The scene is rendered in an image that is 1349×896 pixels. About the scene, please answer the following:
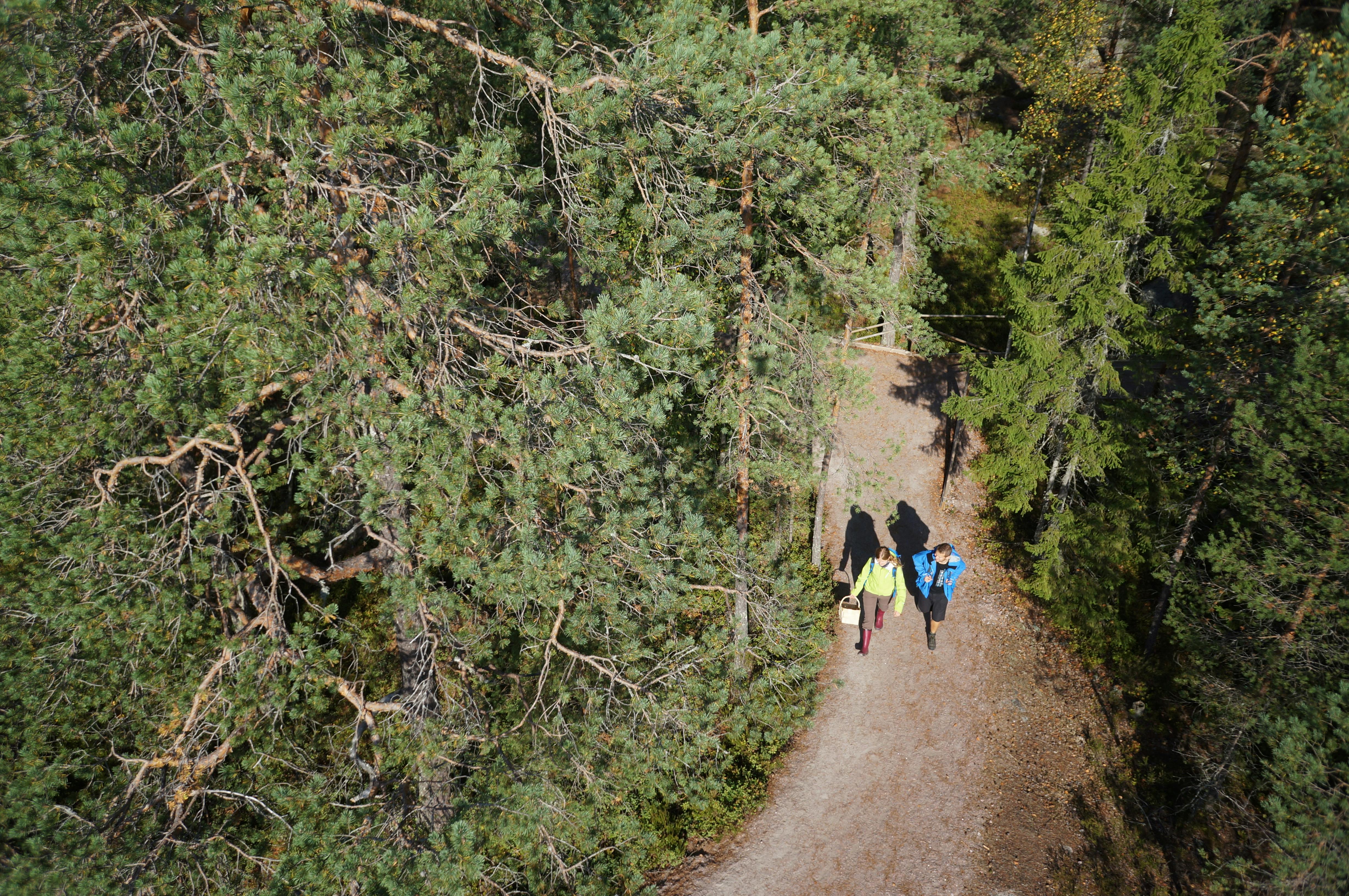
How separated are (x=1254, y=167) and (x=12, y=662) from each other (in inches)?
487

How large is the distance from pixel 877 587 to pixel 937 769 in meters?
2.76

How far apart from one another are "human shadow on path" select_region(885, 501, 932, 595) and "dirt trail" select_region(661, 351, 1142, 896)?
0.14 feet

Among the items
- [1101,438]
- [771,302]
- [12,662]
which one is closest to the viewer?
[12,662]

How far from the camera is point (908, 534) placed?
1345cm

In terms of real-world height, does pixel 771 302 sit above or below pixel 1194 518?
above

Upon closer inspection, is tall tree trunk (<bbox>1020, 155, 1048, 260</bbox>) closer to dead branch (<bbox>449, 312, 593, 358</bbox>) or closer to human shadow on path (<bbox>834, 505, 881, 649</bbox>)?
human shadow on path (<bbox>834, 505, 881, 649</bbox>)

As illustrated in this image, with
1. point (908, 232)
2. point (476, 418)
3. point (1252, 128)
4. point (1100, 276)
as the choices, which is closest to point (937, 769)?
point (1100, 276)

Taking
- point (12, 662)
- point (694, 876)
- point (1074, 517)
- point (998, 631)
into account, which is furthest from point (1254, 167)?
point (12, 662)

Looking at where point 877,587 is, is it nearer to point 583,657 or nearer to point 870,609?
point 870,609

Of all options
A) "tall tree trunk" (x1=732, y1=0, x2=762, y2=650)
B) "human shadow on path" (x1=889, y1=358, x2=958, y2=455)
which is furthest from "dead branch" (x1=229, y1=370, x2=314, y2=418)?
"human shadow on path" (x1=889, y1=358, x2=958, y2=455)

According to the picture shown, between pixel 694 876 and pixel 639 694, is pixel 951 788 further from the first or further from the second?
pixel 639 694

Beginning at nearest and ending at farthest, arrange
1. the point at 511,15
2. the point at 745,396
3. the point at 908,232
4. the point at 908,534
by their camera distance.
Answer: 1. the point at 511,15
2. the point at 745,396
3. the point at 908,232
4. the point at 908,534

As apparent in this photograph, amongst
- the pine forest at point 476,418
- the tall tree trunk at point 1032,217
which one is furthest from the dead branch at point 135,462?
the tall tree trunk at point 1032,217

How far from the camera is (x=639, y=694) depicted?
5.59 m
